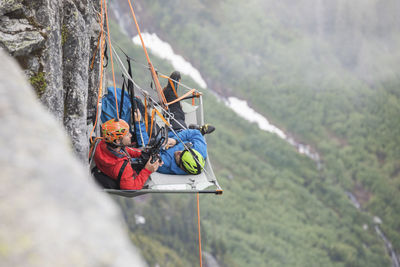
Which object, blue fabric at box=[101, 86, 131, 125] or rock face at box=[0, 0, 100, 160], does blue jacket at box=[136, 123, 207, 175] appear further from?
rock face at box=[0, 0, 100, 160]

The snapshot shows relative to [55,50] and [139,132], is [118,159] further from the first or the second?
[55,50]

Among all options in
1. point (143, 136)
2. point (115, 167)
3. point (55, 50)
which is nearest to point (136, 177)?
point (115, 167)

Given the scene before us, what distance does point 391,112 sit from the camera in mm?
58875

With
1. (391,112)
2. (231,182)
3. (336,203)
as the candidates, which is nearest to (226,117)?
(231,182)

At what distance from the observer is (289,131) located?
5725cm

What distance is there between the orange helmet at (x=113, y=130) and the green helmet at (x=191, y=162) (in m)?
0.86

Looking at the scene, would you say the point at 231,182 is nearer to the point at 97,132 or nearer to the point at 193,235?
the point at 193,235

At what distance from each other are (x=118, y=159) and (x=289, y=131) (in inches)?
2192

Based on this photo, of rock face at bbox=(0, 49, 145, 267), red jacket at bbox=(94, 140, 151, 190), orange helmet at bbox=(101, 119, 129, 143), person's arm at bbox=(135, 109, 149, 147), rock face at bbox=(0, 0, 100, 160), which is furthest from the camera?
person's arm at bbox=(135, 109, 149, 147)

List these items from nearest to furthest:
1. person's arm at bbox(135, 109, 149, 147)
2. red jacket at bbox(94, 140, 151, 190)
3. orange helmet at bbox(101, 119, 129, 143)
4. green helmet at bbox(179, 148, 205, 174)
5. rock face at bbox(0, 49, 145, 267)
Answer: rock face at bbox(0, 49, 145, 267), orange helmet at bbox(101, 119, 129, 143), red jacket at bbox(94, 140, 151, 190), green helmet at bbox(179, 148, 205, 174), person's arm at bbox(135, 109, 149, 147)

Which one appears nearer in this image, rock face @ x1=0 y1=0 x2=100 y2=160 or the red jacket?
rock face @ x1=0 y1=0 x2=100 y2=160

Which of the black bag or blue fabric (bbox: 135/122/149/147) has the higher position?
blue fabric (bbox: 135/122/149/147)

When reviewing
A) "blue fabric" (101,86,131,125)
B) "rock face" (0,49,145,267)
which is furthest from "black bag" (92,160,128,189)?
"rock face" (0,49,145,267)

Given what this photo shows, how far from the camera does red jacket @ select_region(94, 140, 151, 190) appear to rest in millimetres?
3621
